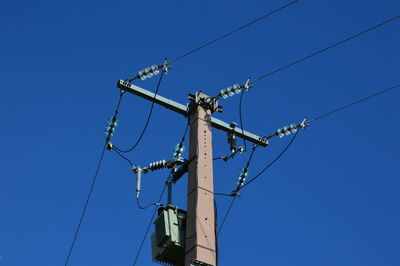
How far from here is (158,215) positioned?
9344mm

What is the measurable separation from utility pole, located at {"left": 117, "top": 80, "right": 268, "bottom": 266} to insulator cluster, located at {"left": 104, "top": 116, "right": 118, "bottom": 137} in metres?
0.76

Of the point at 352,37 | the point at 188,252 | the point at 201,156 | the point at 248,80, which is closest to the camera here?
the point at 188,252

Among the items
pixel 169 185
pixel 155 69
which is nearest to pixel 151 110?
pixel 155 69

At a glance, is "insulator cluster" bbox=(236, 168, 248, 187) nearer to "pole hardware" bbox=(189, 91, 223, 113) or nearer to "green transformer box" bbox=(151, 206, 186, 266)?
"pole hardware" bbox=(189, 91, 223, 113)

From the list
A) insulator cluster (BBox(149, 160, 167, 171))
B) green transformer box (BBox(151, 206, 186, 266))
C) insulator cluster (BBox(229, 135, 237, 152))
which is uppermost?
insulator cluster (BBox(229, 135, 237, 152))

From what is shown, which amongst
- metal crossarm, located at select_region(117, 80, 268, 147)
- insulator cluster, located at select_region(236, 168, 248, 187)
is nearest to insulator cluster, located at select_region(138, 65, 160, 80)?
metal crossarm, located at select_region(117, 80, 268, 147)

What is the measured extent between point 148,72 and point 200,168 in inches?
82.9

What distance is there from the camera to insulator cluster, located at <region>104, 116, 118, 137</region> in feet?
34.7

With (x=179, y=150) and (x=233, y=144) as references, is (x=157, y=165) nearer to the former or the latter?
(x=179, y=150)

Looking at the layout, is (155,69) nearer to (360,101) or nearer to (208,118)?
(208,118)

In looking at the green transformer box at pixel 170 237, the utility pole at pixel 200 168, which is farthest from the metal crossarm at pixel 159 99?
the green transformer box at pixel 170 237

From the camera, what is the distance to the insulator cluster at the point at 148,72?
1022 cm

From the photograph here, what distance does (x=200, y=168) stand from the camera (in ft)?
29.8

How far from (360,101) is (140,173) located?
148 inches
